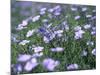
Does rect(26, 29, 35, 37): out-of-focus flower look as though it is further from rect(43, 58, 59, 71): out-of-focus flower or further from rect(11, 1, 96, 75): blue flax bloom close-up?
rect(43, 58, 59, 71): out-of-focus flower

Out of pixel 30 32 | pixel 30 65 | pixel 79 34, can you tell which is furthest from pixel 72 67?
pixel 30 32

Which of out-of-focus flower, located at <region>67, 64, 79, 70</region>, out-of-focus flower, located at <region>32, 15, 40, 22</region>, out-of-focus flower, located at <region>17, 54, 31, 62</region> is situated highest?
out-of-focus flower, located at <region>32, 15, 40, 22</region>

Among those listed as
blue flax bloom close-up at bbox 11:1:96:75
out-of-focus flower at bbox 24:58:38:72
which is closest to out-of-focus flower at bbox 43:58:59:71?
blue flax bloom close-up at bbox 11:1:96:75

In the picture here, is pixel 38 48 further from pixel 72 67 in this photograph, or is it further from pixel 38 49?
pixel 72 67

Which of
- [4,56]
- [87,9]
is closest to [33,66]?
[4,56]

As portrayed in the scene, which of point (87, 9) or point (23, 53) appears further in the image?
point (87, 9)

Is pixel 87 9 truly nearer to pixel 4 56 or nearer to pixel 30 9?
pixel 30 9
